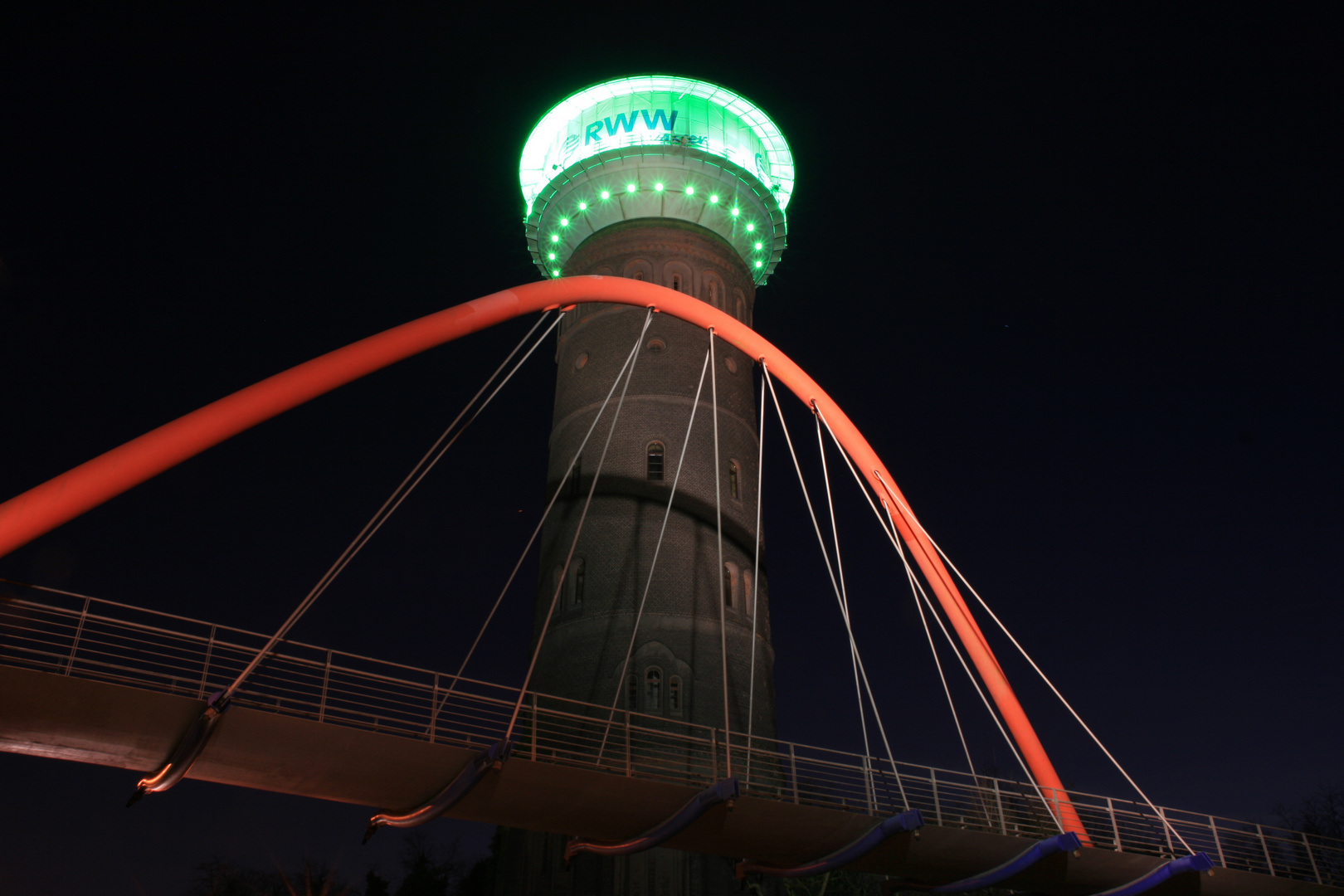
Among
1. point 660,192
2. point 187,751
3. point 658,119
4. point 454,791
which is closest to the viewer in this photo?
point 187,751

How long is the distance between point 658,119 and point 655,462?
12250 mm

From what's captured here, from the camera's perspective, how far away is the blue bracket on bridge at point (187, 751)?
13.0m

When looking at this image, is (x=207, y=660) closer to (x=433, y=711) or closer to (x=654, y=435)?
(x=433, y=711)

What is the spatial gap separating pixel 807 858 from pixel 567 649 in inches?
395

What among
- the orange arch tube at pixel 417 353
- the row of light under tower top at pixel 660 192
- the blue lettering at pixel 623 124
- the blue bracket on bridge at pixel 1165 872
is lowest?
the blue bracket on bridge at pixel 1165 872

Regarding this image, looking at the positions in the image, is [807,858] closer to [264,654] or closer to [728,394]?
[264,654]

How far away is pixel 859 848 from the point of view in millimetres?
16719

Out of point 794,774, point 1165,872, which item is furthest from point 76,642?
point 1165,872

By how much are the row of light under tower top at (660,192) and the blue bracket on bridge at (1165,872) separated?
22.9 meters

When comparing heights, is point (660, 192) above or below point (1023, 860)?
above

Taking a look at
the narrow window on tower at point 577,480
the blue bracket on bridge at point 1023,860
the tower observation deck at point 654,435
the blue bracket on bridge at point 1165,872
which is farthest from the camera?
the narrow window on tower at point 577,480

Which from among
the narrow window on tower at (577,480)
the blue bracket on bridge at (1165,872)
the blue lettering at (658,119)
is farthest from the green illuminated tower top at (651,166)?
the blue bracket on bridge at (1165,872)

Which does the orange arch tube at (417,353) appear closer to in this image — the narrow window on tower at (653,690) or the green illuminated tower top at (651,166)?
the narrow window on tower at (653,690)

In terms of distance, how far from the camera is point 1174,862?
18.8 meters
